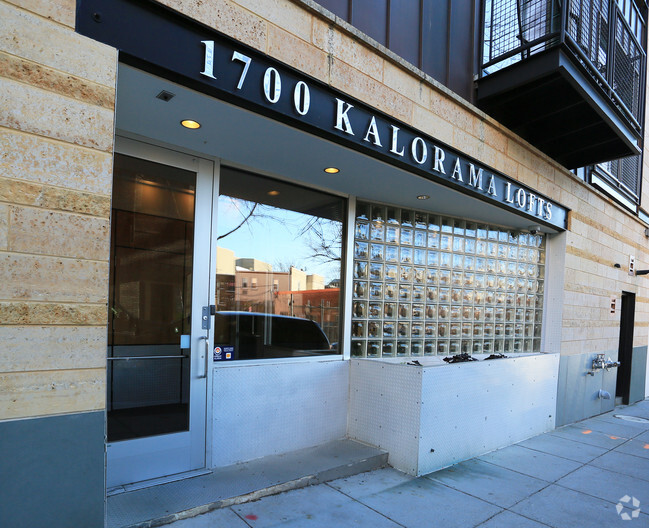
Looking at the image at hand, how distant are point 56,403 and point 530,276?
716cm

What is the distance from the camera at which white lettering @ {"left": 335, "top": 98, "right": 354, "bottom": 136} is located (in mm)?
3543

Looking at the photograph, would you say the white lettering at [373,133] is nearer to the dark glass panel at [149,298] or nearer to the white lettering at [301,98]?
the white lettering at [301,98]

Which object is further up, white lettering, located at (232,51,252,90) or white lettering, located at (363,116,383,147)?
white lettering, located at (232,51,252,90)

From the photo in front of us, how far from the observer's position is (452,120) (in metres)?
4.80

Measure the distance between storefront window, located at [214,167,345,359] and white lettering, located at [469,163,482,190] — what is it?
147cm

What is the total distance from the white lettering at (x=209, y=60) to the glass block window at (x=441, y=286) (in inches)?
116

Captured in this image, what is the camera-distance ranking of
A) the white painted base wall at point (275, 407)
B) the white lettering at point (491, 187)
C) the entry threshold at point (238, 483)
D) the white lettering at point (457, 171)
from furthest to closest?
the white lettering at point (491, 187)
the white lettering at point (457, 171)
the white painted base wall at point (275, 407)
the entry threshold at point (238, 483)

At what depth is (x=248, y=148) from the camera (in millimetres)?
3814

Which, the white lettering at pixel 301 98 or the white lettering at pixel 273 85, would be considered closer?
the white lettering at pixel 273 85

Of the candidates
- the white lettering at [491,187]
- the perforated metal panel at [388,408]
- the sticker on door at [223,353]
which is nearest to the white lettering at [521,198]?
the white lettering at [491,187]

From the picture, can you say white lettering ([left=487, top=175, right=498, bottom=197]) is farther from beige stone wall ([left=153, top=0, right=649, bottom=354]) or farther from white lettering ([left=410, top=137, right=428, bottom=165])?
white lettering ([left=410, top=137, right=428, bottom=165])

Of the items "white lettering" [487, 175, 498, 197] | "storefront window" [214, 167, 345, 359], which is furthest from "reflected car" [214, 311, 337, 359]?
"white lettering" [487, 175, 498, 197]

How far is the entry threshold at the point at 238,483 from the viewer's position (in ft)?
10.6

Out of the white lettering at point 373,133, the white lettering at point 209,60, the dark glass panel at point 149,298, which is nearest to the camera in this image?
the white lettering at point 209,60
